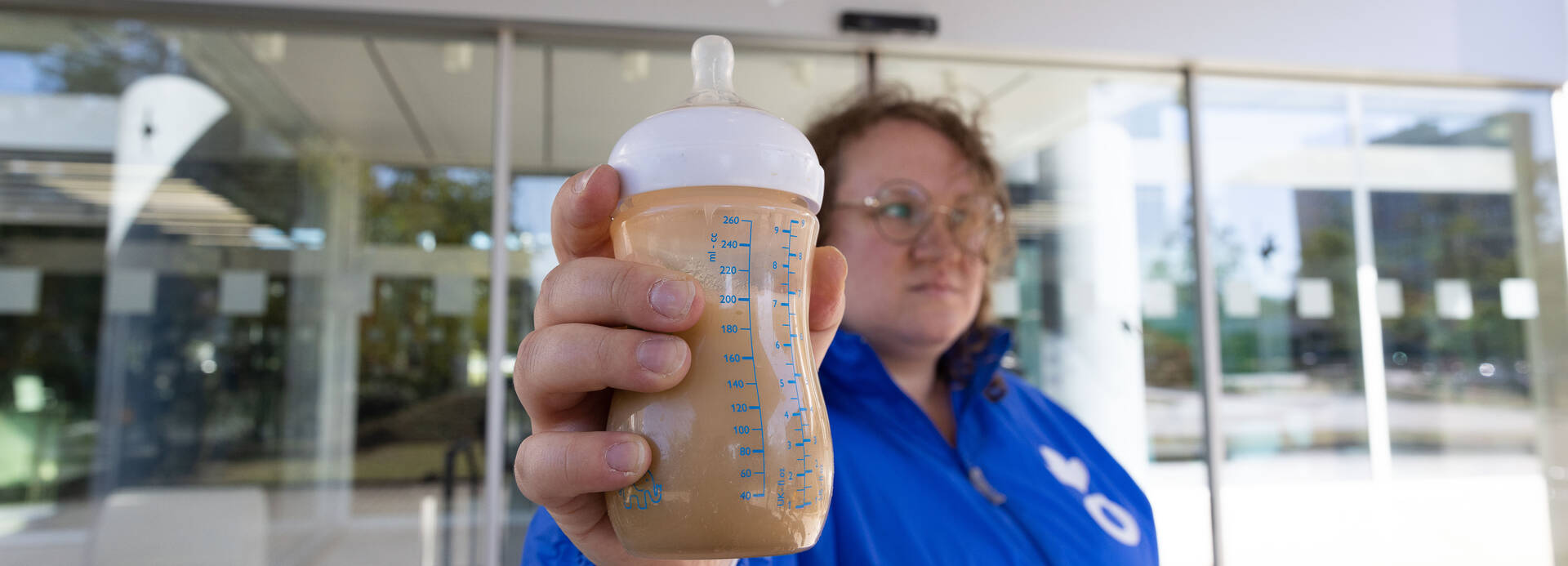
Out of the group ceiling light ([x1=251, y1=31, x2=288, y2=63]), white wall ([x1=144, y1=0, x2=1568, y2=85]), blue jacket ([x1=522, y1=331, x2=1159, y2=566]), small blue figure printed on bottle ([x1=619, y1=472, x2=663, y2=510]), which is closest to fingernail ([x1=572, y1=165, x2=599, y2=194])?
small blue figure printed on bottle ([x1=619, y1=472, x2=663, y2=510])

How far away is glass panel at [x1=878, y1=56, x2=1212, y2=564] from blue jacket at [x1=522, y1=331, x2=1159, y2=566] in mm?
1989

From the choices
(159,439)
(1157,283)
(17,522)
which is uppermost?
(1157,283)

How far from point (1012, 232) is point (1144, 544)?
0.68 meters

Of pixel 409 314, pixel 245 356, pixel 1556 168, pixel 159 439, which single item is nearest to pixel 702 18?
pixel 409 314

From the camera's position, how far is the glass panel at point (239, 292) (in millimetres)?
2918

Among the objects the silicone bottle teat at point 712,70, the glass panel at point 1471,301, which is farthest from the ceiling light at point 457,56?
the glass panel at point 1471,301

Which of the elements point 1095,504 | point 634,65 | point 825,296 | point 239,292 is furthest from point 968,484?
point 239,292

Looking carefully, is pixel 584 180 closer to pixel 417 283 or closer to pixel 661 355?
pixel 661 355

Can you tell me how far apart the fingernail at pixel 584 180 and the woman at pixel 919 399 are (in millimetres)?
35

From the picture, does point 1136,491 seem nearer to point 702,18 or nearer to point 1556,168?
point 702,18

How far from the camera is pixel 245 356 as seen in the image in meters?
3.02

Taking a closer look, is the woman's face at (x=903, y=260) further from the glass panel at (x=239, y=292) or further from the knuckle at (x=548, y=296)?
the glass panel at (x=239, y=292)

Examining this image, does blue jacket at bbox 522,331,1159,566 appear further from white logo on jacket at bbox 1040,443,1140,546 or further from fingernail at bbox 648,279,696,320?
fingernail at bbox 648,279,696,320

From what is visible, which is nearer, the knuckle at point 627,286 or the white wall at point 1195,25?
the knuckle at point 627,286
